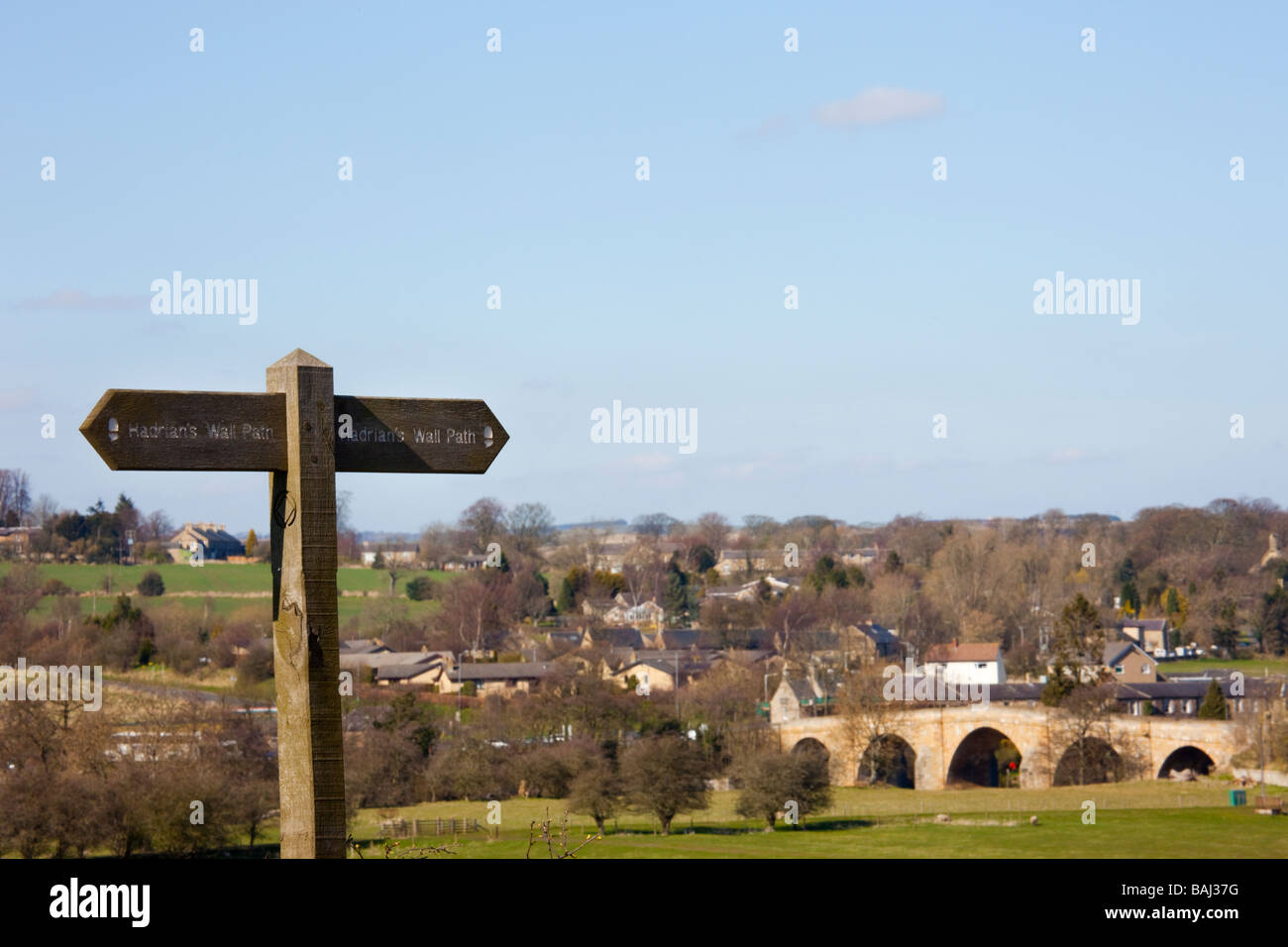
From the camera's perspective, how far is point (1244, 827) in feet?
130

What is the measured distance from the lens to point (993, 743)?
196 ft

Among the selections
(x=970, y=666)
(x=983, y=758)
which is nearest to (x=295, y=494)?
(x=983, y=758)

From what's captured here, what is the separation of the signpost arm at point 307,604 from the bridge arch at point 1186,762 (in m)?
55.7

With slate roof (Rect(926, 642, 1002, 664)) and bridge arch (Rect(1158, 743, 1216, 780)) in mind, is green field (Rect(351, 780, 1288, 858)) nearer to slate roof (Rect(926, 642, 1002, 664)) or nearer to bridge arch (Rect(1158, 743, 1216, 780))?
bridge arch (Rect(1158, 743, 1216, 780))

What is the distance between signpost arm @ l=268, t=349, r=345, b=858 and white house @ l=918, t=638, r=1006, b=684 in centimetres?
7046

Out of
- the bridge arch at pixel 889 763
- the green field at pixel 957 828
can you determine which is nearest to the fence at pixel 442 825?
the green field at pixel 957 828

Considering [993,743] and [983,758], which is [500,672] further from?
[993,743]

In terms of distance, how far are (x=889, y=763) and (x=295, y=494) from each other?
59.0 meters

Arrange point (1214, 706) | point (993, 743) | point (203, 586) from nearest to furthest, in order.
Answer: point (1214, 706) → point (993, 743) → point (203, 586)

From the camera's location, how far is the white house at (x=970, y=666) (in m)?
72.8

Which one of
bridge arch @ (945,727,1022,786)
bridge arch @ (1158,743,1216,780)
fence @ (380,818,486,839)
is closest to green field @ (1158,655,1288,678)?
bridge arch @ (945,727,1022,786)
